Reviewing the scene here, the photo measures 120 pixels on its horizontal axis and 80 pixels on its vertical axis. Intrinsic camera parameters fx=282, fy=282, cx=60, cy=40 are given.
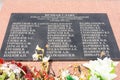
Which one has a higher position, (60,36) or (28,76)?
(60,36)

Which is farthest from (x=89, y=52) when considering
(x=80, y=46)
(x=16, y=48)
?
(x=16, y=48)

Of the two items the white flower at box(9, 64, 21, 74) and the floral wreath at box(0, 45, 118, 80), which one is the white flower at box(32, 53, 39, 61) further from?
the white flower at box(9, 64, 21, 74)

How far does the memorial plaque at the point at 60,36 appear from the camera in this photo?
3268 millimetres

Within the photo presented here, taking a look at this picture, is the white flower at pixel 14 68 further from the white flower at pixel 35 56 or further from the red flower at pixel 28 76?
the white flower at pixel 35 56

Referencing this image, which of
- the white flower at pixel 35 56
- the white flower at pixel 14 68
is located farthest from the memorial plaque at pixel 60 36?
the white flower at pixel 14 68

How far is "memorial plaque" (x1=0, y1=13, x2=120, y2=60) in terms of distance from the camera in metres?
3.27

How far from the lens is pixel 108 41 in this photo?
135 inches

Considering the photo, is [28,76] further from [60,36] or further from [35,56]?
[60,36]

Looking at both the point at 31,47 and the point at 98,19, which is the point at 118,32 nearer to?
the point at 98,19

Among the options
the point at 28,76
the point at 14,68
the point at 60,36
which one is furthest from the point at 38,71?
the point at 60,36

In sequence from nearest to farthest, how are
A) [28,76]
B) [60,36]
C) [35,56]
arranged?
[28,76]
[35,56]
[60,36]

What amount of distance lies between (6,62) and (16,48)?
1.04ft

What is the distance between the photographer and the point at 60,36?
3.49 metres

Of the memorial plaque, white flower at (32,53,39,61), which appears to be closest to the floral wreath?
white flower at (32,53,39,61)
